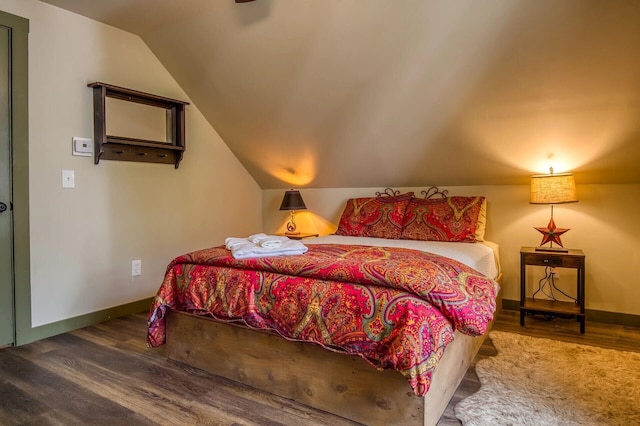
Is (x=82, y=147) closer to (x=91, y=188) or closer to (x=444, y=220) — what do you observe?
(x=91, y=188)

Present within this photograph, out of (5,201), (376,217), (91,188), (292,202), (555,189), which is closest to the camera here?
(5,201)

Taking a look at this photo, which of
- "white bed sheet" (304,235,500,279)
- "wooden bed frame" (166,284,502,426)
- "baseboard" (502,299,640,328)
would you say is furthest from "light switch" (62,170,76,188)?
"baseboard" (502,299,640,328)

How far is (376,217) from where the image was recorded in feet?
11.3

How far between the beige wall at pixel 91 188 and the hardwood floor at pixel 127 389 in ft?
1.58

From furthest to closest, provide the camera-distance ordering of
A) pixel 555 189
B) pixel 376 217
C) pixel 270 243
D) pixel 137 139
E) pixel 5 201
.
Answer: pixel 376 217 → pixel 137 139 → pixel 555 189 → pixel 5 201 → pixel 270 243

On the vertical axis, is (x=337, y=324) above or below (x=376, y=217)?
below

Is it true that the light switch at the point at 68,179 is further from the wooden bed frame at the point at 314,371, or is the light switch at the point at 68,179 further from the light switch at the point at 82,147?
the wooden bed frame at the point at 314,371

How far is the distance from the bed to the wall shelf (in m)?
1.33

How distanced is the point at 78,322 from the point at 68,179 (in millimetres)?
1033

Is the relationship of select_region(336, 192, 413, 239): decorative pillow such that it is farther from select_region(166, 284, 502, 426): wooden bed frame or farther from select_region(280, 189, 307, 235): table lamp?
select_region(166, 284, 502, 426): wooden bed frame

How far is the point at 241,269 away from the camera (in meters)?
2.00

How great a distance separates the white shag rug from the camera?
5.55 feet

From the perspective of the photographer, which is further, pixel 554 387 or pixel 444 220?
pixel 444 220

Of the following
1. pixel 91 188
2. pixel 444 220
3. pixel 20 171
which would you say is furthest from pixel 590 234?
pixel 20 171
